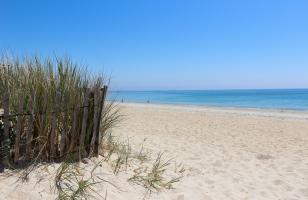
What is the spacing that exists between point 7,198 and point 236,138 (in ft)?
25.2

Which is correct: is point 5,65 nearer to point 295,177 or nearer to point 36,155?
point 36,155

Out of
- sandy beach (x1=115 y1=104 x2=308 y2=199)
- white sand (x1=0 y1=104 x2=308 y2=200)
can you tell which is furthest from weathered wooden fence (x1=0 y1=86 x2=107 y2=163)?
sandy beach (x1=115 y1=104 x2=308 y2=199)

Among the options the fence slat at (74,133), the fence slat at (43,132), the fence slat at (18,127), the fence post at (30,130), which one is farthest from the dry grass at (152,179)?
the fence slat at (18,127)

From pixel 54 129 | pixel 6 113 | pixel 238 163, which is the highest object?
pixel 6 113

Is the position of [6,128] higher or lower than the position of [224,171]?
higher

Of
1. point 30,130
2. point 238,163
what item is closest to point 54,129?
point 30,130

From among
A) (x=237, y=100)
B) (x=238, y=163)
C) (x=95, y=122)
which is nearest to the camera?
(x=95, y=122)

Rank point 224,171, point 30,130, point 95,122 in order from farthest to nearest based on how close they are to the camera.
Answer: point 224,171 → point 95,122 → point 30,130

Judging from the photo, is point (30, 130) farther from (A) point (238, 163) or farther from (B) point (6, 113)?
(A) point (238, 163)

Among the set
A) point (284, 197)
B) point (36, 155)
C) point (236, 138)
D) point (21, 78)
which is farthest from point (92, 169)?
point (236, 138)

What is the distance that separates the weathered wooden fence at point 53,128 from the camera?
426cm

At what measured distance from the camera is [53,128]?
452cm

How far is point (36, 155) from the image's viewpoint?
455 centimetres

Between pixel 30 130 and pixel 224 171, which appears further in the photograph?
pixel 224 171
